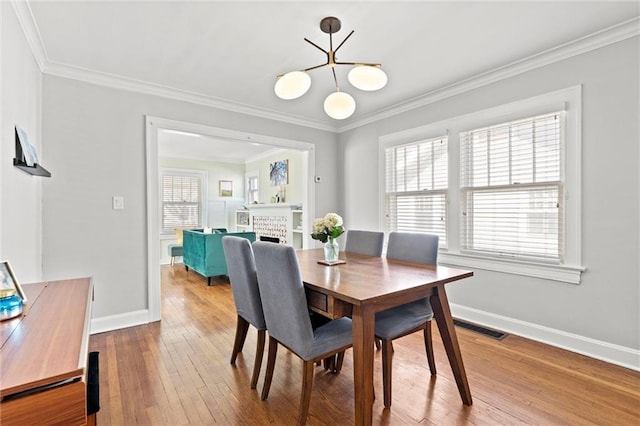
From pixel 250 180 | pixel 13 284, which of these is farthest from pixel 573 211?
pixel 250 180

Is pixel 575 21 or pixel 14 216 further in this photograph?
pixel 575 21

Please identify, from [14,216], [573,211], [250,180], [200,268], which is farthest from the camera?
[250,180]

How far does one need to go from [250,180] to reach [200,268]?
11.5 ft

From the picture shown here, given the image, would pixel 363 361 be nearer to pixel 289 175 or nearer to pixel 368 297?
pixel 368 297

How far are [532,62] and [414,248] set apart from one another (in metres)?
1.89

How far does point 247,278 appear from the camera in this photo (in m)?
2.01

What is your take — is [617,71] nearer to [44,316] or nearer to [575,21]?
[575,21]

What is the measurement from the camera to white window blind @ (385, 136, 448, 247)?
3.45 m

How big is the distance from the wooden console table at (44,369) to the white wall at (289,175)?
4.43 m

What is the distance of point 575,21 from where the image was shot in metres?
2.18

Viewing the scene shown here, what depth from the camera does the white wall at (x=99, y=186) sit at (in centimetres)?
279

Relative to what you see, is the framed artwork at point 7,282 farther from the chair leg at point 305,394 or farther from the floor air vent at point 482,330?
the floor air vent at point 482,330

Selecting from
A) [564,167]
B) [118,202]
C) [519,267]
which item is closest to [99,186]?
[118,202]

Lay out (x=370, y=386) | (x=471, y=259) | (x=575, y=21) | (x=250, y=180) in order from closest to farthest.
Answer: (x=370, y=386)
(x=575, y=21)
(x=471, y=259)
(x=250, y=180)
